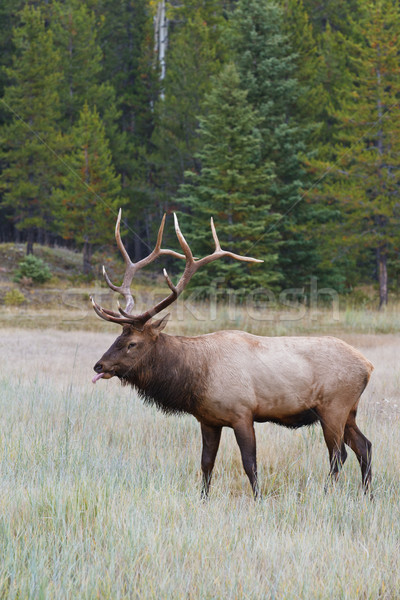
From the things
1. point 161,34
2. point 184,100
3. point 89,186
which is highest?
point 161,34

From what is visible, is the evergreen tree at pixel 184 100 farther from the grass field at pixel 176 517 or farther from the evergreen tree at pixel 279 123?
the grass field at pixel 176 517

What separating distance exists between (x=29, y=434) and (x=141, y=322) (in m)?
1.53

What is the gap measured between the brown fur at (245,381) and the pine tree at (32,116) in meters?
21.2

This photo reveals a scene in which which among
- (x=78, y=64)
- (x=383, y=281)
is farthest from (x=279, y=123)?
(x=78, y=64)

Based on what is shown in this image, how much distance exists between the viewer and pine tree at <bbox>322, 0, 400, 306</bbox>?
20.5 meters

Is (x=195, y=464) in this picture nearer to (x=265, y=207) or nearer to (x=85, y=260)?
(x=265, y=207)

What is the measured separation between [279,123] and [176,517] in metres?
21.7

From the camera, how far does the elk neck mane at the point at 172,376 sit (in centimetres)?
470

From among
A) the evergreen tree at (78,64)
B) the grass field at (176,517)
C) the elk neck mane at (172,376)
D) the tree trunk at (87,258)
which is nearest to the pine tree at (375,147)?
the tree trunk at (87,258)

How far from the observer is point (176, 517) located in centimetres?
363

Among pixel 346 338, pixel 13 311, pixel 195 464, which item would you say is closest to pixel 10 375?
pixel 195 464

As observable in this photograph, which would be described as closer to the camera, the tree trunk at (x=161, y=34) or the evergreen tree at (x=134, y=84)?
the evergreen tree at (x=134, y=84)

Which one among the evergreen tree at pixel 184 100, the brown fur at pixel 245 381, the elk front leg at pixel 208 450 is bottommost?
the elk front leg at pixel 208 450

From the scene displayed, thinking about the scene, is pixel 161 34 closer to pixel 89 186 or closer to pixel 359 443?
pixel 89 186
